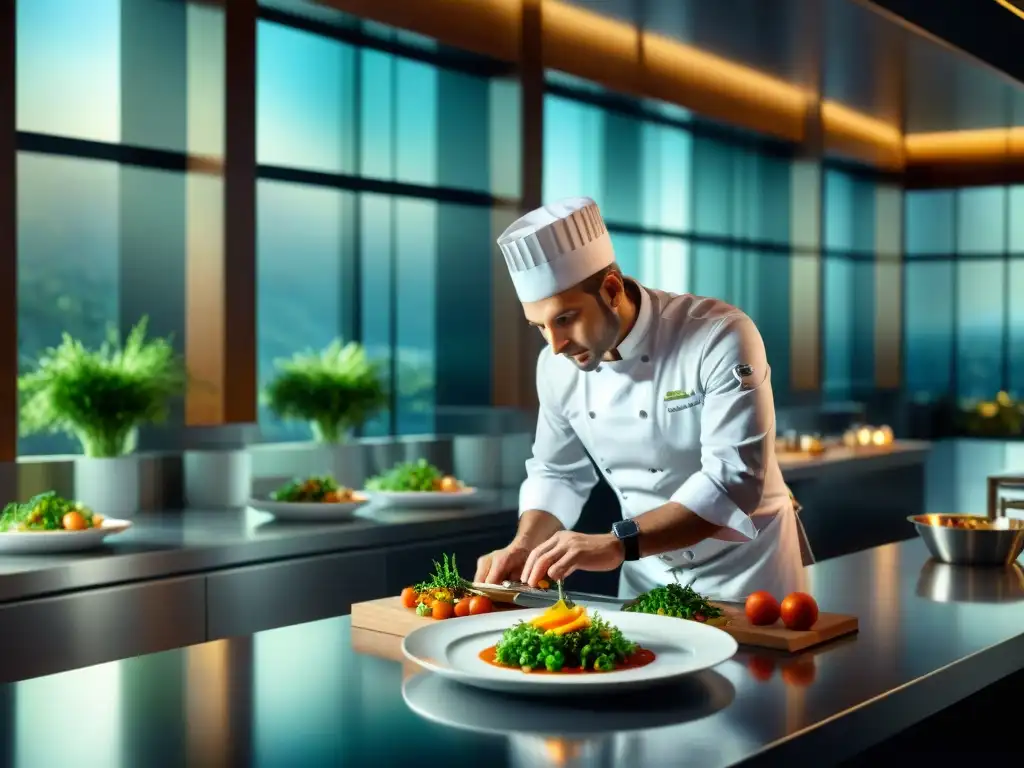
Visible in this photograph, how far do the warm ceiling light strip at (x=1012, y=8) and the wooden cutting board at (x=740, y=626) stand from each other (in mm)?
1122

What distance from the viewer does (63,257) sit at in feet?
18.4

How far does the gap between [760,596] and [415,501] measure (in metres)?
2.27

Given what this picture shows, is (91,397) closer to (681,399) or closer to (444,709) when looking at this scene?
(681,399)

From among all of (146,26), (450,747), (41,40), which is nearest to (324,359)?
(146,26)

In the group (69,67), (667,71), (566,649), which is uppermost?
(667,71)

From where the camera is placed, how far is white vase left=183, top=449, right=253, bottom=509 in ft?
13.2

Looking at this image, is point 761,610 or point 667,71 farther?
point 667,71

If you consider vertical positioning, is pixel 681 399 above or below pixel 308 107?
below

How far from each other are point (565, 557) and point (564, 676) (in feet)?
1.27

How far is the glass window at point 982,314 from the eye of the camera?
37.3ft

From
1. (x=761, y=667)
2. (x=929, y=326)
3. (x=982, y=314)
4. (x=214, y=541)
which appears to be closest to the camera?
(x=761, y=667)

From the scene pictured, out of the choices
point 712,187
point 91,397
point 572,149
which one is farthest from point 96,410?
point 712,187

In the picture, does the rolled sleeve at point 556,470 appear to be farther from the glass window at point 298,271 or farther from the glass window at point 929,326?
the glass window at point 929,326

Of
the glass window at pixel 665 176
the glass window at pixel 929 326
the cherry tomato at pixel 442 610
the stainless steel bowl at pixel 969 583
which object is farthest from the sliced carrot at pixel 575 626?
the glass window at pixel 929 326
